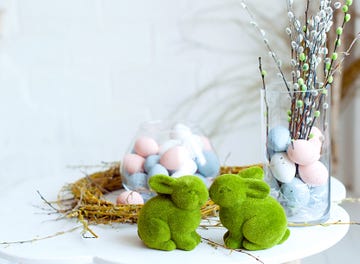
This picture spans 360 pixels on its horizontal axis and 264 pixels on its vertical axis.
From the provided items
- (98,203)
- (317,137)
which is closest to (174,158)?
(98,203)

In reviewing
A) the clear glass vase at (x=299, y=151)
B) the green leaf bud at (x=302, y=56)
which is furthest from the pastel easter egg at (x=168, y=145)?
the green leaf bud at (x=302, y=56)

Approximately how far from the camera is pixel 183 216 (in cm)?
100

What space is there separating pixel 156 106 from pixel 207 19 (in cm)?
32

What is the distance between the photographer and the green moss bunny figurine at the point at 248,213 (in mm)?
990

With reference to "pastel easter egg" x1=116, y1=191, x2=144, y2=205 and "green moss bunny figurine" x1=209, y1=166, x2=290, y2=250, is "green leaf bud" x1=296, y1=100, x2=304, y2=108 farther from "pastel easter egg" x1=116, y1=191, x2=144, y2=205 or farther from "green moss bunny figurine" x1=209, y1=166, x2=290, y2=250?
"pastel easter egg" x1=116, y1=191, x2=144, y2=205

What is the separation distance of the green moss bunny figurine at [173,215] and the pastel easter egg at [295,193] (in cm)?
17

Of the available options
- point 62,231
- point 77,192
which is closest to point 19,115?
point 77,192

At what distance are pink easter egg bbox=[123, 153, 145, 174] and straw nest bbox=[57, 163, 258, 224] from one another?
0.24 ft

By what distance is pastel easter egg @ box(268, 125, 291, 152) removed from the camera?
3.63 ft

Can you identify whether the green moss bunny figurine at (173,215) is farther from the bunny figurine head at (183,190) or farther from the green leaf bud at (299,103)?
the green leaf bud at (299,103)

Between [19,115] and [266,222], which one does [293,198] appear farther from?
[19,115]

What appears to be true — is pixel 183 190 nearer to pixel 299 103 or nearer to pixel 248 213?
pixel 248 213

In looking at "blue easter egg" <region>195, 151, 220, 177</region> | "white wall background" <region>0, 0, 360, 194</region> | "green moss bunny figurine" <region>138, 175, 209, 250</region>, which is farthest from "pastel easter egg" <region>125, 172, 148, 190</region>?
"white wall background" <region>0, 0, 360, 194</region>

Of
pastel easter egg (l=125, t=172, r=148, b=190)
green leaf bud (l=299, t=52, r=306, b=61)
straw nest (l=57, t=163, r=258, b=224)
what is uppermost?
green leaf bud (l=299, t=52, r=306, b=61)
